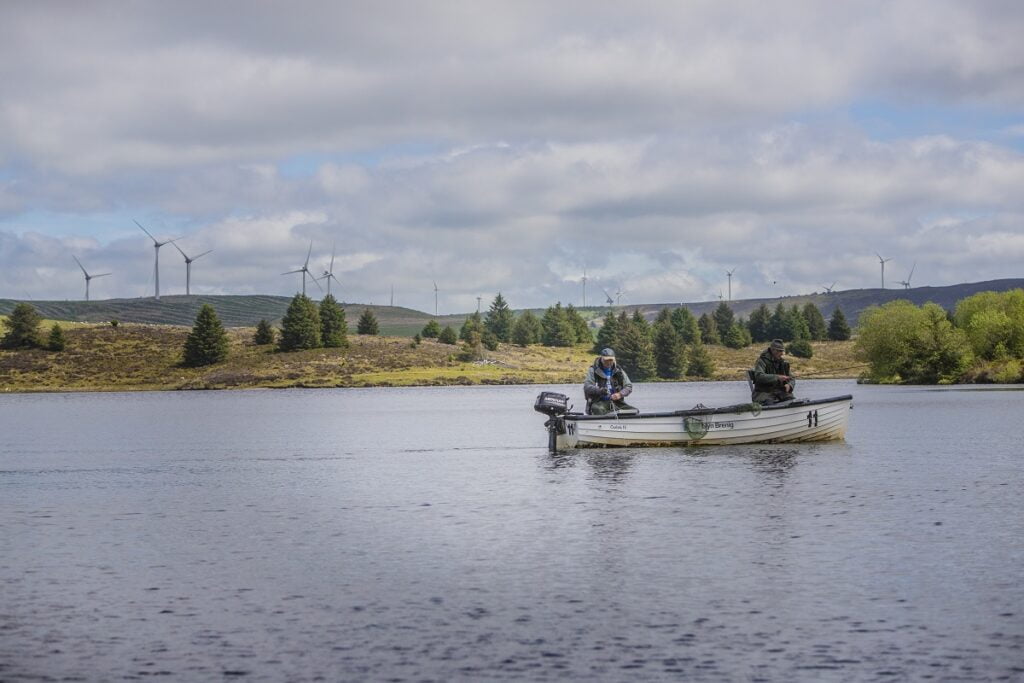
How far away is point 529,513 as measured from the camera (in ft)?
95.0

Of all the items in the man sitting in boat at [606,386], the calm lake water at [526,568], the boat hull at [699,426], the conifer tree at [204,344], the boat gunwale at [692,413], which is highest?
the conifer tree at [204,344]

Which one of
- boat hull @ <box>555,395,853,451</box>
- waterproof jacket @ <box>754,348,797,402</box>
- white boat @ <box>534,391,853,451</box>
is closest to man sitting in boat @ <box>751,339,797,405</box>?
waterproof jacket @ <box>754,348,797,402</box>

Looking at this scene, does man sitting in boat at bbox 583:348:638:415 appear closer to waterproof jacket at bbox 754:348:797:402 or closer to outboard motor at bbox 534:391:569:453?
outboard motor at bbox 534:391:569:453

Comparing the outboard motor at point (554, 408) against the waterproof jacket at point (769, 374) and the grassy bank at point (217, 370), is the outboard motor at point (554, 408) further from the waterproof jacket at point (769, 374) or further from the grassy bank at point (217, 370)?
the grassy bank at point (217, 370)

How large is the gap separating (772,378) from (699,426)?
10.2 ft

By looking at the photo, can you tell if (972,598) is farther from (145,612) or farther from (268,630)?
(145,612)

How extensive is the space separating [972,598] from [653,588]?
4.67 meters

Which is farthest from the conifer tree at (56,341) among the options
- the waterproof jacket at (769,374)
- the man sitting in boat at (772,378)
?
the waterproof jacket at (769,374)

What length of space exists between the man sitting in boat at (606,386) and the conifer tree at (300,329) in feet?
497

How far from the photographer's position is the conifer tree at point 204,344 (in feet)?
604

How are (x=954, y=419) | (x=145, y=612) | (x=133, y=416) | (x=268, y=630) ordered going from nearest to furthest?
(x=268, y=630)
(x=145, y=612)
(x=954, y=419)
(x=133, y=416)

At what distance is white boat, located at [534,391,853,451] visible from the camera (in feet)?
143

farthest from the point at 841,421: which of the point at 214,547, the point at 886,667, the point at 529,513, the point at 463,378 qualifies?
the point at 463,378

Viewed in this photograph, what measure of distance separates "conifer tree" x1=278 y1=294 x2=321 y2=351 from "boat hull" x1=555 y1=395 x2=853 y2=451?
150429mm
